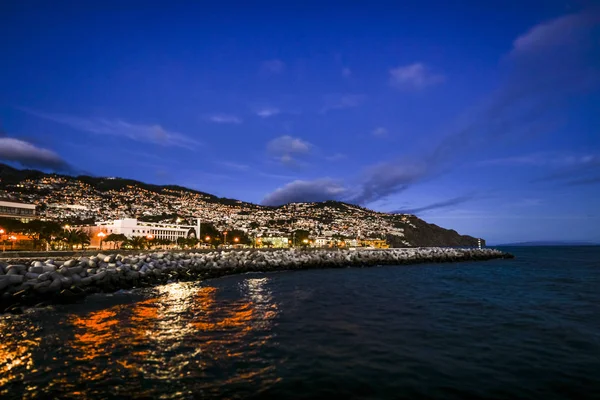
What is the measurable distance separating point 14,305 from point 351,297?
14143 millimetres

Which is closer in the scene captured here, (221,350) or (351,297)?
(221,350)

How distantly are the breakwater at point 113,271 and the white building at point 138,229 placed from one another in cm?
6878

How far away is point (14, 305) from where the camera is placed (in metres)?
13.7

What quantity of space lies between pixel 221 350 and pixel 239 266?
78.9 feet

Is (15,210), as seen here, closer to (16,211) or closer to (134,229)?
(16,211)

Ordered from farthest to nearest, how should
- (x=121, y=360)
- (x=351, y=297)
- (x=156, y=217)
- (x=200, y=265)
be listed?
(x=156, y=217) → (x=200, y=265) → (x=351, y=297) → (x=121, y=360)

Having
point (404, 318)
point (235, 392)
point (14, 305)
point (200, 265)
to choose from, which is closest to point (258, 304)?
point (404, 318)

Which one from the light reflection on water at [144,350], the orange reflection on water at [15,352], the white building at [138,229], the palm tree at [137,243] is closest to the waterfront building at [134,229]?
the white building at [138,229]

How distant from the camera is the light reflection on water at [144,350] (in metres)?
5.99

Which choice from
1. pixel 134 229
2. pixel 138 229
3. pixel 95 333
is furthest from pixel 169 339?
pixel 138 229

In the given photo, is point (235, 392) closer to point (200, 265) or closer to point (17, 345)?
point (17, 345)

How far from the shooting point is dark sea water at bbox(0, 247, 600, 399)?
232 inches

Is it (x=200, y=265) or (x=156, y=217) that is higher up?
(x=156, y=217)

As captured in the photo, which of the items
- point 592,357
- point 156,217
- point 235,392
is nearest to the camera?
point 235,392
